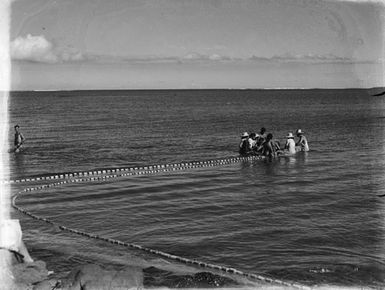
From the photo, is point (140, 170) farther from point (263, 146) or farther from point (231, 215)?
point (231, 215)

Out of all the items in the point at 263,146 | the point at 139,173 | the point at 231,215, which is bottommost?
the point at 231,215

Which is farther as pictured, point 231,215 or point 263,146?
point 263,146

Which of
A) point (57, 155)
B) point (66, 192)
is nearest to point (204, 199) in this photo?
point (66, 192)

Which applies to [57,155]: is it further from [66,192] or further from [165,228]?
[165,228]

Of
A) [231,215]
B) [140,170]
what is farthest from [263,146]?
[231,215]

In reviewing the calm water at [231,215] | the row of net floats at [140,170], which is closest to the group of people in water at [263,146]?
the row of net floats at [140,170]

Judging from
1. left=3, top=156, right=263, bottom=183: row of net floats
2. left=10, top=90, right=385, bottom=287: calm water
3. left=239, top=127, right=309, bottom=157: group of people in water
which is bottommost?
left=10, top=90, right=385, bottom=287: calm water

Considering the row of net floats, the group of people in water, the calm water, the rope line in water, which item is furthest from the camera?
the group of people in water

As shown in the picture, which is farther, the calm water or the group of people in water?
the group of people in water

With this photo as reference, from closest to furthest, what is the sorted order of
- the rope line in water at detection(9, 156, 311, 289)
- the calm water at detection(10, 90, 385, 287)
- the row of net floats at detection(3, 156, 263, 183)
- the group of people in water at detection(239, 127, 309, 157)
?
the rope line in water at detection(9, 156, 311, 289)
the calm water at detection(10, 90, 385, 287)
the row of net floats at detection(3, 156, 263, 183)
the group of people in water at detection(239, 127, 309, 157)

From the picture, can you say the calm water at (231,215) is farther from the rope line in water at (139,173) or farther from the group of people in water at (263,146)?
the group of people in water at (263,146)

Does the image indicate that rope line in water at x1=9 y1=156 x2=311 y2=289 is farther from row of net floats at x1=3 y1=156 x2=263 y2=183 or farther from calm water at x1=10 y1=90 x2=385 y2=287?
calm water at x1=10 y1=90 x2=385 y2=287


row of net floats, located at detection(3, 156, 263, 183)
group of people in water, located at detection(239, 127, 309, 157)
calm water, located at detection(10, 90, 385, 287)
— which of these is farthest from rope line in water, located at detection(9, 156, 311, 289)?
group of people in water, located at detection(239, 127, 309, 157)

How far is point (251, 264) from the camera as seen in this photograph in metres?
13.7
